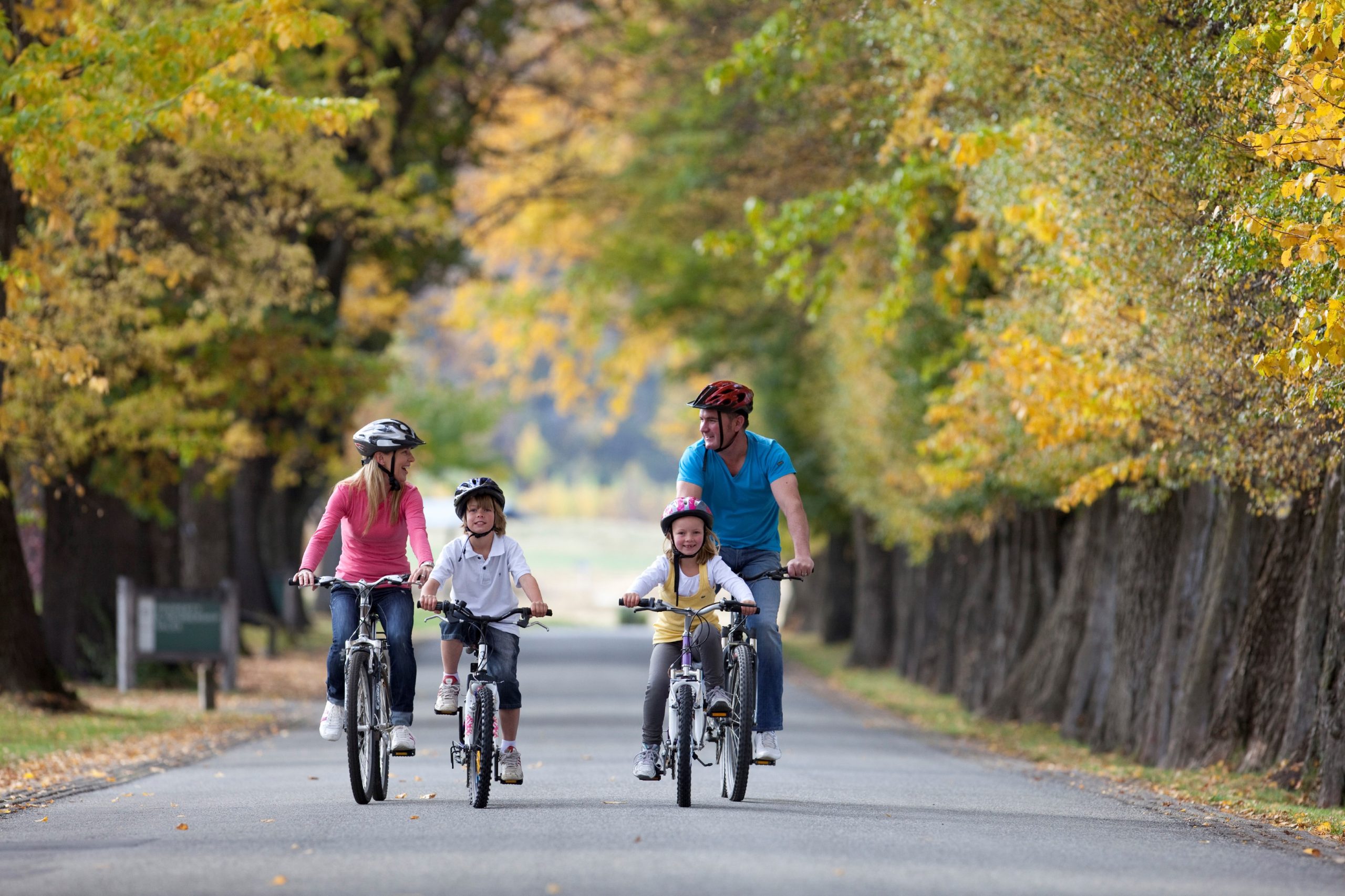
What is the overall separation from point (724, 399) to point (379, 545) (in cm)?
213

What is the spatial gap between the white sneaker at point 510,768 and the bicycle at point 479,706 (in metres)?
0.02

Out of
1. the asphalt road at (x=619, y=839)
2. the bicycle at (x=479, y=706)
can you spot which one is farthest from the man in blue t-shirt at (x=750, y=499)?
the bicycle at (x=479, y=706)

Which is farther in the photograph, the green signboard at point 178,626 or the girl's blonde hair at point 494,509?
the green signboard at point 178,626

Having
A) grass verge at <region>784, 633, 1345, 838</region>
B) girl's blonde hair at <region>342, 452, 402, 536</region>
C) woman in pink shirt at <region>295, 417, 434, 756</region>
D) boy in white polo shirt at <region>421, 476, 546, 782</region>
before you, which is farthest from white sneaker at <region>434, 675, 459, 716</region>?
grass verge at <region>784, 633, 1345, 838</region>

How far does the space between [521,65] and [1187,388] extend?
78.4 feet

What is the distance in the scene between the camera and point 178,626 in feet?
75.4

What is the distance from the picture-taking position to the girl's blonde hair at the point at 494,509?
1091 cm

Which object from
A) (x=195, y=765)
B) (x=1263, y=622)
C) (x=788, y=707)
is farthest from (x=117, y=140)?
(x=788, y=707)

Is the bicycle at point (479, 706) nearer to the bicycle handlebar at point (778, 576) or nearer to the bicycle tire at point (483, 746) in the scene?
the bicycle tire at point (483, 746)

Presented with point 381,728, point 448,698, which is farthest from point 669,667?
point 381,728

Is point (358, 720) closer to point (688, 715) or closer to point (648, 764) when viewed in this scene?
point (648, 764)

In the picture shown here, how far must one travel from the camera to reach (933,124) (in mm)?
18547

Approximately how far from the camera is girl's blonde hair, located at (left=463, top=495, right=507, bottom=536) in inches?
429

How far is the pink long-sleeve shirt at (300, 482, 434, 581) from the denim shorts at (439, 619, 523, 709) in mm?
436
